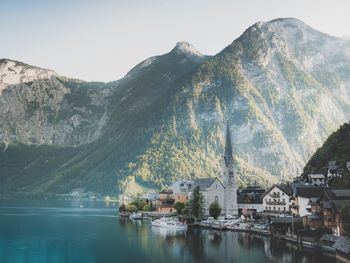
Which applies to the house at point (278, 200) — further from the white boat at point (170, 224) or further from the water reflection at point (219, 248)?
the white boat at point (170, 224)

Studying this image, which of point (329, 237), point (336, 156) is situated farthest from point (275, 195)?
point (329, 237)

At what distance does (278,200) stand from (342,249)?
183 ft

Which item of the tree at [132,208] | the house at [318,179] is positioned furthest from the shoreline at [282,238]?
the tree at [132,208]

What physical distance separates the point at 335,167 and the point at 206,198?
36.3m

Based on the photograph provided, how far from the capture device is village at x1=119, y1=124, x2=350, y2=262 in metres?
82.3

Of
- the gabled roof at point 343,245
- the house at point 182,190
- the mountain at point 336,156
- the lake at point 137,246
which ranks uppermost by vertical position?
the mountain at point 336,156

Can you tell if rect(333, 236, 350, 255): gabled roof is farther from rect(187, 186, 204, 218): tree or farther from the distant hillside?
rect(187, 186, 204, 218): tree

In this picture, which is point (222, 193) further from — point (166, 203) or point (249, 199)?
point (166, 203)

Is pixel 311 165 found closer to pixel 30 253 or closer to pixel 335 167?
pixel 335 167

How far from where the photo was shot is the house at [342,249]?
216 ft

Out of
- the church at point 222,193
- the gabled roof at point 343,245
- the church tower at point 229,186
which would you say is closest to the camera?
the gabled roof at point 343,245

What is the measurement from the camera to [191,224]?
124562 mm

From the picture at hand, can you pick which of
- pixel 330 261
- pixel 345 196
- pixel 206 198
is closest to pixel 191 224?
pixel 206 198

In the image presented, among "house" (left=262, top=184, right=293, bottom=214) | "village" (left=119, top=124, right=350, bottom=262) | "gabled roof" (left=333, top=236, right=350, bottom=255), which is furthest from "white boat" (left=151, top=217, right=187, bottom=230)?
"gabled roof" (left=333, top=236, right=350, bottom=255)
